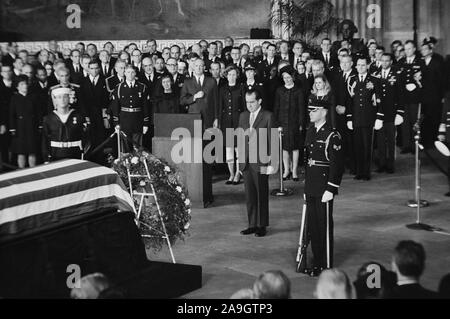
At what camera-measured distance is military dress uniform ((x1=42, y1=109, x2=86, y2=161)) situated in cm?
974

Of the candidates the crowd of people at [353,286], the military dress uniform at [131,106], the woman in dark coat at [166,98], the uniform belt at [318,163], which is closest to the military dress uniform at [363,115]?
the woman in dark coat at [166,98]

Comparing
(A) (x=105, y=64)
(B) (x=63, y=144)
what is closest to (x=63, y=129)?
(B) (x=63, y=144)

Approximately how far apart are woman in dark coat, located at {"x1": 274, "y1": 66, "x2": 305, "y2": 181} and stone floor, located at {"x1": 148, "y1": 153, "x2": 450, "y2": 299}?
705 mm

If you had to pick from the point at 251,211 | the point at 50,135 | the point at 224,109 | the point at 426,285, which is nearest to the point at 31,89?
the point at 224,109

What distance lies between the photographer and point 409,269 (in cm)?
551

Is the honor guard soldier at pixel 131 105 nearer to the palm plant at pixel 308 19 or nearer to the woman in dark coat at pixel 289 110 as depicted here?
the woman in dark coat at pixel 289 110

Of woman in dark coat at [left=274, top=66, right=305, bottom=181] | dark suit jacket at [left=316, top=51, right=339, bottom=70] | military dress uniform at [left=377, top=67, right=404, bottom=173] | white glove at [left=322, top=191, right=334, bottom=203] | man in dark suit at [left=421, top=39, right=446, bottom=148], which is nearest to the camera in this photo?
white glove at [left=322, top=191, right=334, bottom=203]

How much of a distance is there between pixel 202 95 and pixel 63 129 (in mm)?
4147

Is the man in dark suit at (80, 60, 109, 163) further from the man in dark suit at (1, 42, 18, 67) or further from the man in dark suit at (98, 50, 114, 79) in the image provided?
the man in dark suit at (1, 42, 18, 67)

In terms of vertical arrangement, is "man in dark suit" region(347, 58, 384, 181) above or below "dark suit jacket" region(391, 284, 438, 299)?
above

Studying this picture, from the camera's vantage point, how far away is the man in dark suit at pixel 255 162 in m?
10.2

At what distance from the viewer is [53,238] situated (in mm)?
7473

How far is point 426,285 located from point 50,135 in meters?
4.50

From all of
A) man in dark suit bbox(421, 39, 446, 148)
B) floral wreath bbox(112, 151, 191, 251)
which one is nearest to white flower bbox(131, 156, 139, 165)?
floral wreath bbox(112, 151, 191, 251)
